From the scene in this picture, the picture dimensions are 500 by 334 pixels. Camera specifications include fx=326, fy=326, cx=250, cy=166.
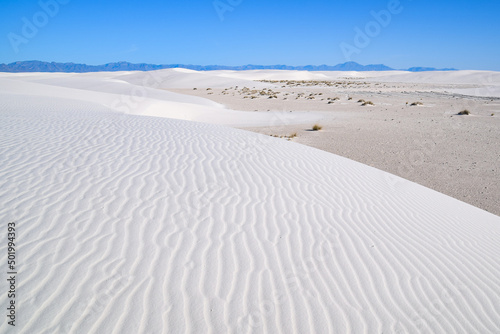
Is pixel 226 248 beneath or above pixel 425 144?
above

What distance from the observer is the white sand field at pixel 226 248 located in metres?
2.50

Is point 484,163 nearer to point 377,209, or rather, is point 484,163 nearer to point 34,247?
point 377,209

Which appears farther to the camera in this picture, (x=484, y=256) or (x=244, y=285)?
(x=484, y=256)

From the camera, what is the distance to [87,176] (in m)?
4.52

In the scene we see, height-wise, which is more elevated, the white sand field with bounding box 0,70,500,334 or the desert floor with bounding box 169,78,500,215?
the white sand field with bounding box 0,70,500,334

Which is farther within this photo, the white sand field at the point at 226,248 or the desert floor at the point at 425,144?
the desert floor at the point at 425,144

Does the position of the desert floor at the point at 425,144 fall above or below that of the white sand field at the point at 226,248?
below

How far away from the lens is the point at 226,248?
3285mm

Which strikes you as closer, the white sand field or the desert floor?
the white sand field

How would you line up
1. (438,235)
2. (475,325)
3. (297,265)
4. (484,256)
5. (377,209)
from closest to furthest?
(475,325), (297,265), (484,256), (438,235), (377,209)

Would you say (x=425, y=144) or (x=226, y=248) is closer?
(x=226, y=248)

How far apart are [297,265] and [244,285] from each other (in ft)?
2.02

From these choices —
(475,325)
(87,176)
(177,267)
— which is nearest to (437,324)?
(475,325)

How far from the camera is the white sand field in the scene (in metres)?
2.50
